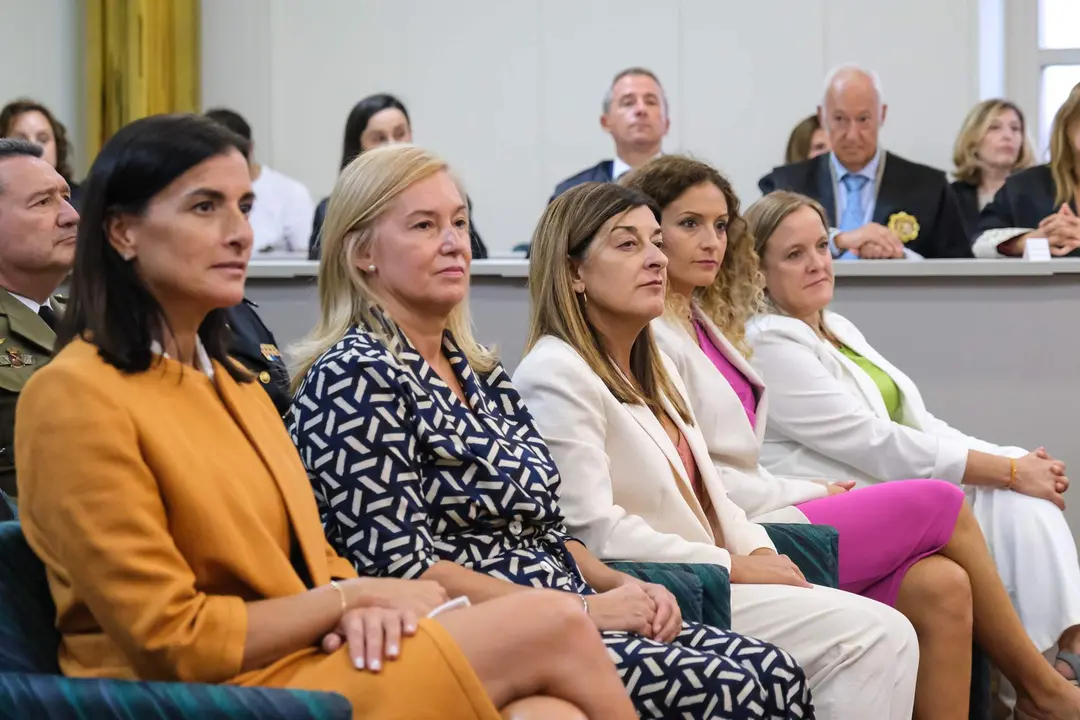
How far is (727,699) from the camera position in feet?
6.18

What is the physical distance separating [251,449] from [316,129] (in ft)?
17.0

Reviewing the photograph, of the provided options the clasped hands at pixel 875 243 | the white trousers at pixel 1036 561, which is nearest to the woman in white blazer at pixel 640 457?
the white trousers at pixel 1036 561

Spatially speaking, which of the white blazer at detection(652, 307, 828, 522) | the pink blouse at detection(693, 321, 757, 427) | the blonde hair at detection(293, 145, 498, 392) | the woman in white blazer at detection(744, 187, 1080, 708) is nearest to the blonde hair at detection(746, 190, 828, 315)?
the woman in white blazer at detection(744, 187, 1080, 708)

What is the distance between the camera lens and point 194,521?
145 cm

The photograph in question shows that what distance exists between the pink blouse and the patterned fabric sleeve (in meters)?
1.18

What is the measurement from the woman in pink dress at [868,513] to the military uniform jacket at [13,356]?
1165 mm

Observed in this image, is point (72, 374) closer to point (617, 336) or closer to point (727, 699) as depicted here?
point (727, 699)

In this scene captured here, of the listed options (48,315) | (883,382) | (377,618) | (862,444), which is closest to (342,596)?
(377,618)

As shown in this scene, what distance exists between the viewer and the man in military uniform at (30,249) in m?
2.24

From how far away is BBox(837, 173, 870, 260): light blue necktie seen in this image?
474cm

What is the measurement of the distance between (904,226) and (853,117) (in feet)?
1.87

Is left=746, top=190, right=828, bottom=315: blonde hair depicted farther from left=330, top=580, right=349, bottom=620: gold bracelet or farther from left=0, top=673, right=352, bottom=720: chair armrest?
left=0, top=673, right=352, bottom=720: chair armrest

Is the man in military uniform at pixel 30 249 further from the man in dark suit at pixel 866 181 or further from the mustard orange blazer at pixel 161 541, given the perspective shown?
the man in dark suit at pixel 866 181

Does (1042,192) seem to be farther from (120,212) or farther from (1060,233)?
(120,212)
